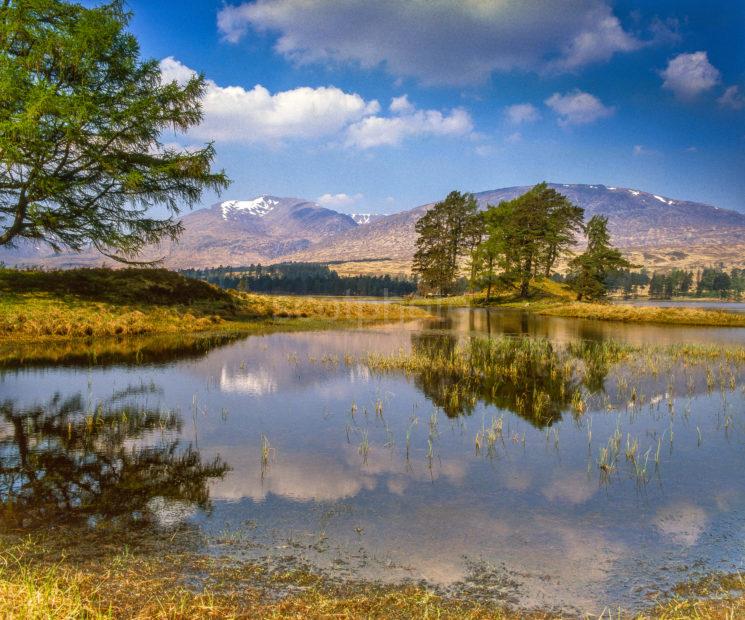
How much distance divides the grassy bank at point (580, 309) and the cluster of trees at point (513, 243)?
6.57 feet

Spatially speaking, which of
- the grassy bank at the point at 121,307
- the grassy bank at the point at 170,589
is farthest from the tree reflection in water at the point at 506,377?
the grassy bank at the point at 121,307

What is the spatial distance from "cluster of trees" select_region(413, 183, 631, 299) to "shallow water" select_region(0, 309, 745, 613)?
59.4 m

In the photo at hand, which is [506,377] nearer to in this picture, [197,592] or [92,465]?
[92,465]

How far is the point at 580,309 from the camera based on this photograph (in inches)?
2363

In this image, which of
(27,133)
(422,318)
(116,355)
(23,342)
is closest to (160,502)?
(116,355)

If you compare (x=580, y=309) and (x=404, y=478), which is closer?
(x=404, y=478)

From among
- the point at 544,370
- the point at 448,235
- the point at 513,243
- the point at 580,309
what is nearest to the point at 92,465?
the point at 544,370

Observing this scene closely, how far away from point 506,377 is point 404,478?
11.1 m

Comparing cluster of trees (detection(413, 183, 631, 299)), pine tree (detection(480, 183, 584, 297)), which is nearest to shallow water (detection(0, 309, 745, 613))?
cluster of trees (detection(413, 183, 631, 299))

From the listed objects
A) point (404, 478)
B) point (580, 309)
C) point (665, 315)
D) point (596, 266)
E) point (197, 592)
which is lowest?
point (404, 478)

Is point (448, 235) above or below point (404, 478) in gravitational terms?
above

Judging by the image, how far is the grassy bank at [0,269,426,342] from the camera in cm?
2675

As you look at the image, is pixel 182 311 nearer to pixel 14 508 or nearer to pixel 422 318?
pixel 422 318

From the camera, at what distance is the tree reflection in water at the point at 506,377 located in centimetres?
1480
